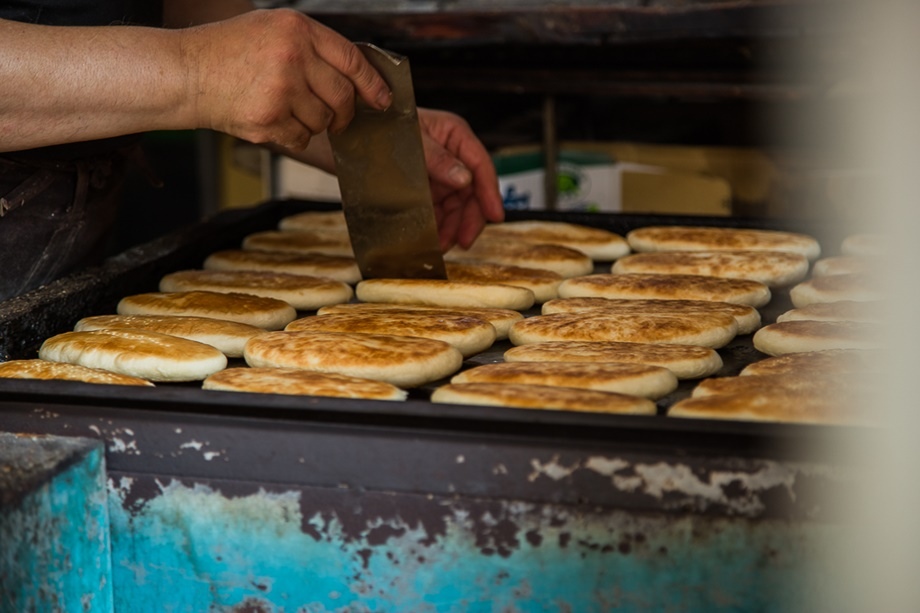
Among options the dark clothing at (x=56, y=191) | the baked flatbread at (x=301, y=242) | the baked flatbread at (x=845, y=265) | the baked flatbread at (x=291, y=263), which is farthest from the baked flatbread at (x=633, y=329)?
the dark clothing at (x=56, y=191)

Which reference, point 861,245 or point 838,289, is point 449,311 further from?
point 861,245

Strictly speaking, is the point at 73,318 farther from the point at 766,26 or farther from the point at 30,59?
the point at 766,26

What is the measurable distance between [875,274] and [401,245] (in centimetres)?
114

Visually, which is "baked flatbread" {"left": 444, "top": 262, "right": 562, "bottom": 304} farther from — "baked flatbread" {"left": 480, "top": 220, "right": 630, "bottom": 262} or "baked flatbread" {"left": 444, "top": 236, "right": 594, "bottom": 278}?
"baked flatbread" {"left": 480, "top": 220, "right": 630, "bottom": 262}

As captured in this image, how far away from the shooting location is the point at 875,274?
249 cm

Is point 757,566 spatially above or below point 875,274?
below

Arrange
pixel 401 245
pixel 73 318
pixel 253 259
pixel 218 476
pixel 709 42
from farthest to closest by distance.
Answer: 1. pixel 709 42
2. pixel 253 259
3. pixel 401 245
4. pixel 73 318
5. pixel 218 476

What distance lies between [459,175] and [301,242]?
0.60 meters

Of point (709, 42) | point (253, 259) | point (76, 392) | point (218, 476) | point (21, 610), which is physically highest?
point (709, 42)

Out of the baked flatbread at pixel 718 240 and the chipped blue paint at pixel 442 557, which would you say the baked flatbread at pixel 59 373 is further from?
the baked flatbread at pixel 718 240

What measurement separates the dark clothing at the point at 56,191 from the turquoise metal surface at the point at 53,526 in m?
0.89

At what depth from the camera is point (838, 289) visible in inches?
97.4

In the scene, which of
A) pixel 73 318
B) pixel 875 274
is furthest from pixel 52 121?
pixel 875 274

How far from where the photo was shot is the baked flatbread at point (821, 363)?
187 centimetres
